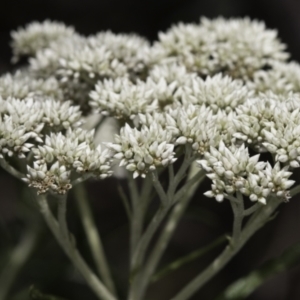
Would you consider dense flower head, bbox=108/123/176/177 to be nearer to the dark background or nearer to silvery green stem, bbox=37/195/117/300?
silvery green stem, bbox=37/195/117/300

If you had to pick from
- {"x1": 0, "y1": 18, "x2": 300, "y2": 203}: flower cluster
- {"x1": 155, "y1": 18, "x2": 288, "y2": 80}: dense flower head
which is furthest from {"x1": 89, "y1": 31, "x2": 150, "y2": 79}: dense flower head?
{"x1": 155, "y1": 18, "x2": 288, "y2": 80}: dense flower head

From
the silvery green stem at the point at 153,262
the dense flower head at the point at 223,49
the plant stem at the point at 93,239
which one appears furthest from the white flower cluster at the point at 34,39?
the silvery green stem at the point at 153,262

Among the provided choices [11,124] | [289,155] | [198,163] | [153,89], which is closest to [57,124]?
[11,124]

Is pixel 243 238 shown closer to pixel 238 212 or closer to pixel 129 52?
pixel 238 212

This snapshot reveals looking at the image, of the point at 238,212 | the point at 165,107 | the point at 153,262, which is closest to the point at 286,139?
the point at 238,212

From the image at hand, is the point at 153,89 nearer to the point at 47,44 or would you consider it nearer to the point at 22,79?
the point at 22,79

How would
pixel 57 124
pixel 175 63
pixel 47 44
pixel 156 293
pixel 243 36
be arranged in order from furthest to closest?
pixel 156 293
pixel 47 44
pixel 243 36
pixel 175 63
pixel 57 124
